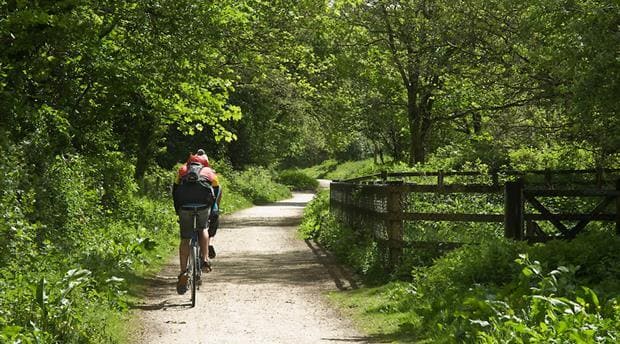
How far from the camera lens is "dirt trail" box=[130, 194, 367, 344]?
8.88 m

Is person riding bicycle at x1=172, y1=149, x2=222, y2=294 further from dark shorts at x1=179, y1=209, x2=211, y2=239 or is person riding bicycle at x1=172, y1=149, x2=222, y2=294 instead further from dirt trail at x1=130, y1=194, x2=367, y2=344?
dirt trail at x1=130, y1=194, x2=367, y2=344

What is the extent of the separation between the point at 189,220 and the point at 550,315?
5.93 metres

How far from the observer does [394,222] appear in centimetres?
1223

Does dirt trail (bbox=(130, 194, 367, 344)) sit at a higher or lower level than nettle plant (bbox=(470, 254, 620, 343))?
lower

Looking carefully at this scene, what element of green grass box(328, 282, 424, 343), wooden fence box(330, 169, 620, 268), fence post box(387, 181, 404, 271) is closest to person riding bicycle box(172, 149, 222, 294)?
green grass box(328, 282, 424, 343)

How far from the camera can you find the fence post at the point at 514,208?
36.3ft

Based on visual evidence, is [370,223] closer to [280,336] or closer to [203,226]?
[203,226]

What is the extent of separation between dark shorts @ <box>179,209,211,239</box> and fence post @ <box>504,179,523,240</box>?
4004 mm

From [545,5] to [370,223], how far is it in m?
4.50

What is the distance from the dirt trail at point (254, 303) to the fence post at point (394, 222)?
99 centimetres

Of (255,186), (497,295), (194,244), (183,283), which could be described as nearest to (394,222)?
(194,244)

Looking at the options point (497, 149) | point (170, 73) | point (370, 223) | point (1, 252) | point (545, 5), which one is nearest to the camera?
point (1, 252)

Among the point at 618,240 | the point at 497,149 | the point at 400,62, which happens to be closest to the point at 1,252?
the point at 618,240

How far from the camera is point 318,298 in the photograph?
38.2 ft
